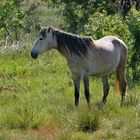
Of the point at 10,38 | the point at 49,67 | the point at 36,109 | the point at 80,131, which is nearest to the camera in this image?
the point at 80,131

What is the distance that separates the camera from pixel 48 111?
928cm

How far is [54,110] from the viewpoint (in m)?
9.30

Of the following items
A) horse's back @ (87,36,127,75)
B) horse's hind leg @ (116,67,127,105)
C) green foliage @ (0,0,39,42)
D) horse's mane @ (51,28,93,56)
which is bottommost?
horse's hind leg @ (116,67,127,105)

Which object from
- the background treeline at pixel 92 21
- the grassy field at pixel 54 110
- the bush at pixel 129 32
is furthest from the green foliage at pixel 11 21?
the bush at pixel 129 32

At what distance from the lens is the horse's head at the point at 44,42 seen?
31.1 ft

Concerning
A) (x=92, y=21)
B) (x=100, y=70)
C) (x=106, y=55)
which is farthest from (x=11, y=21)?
(x=100, y=70)

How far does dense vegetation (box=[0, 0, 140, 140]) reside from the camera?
8406 millimetres

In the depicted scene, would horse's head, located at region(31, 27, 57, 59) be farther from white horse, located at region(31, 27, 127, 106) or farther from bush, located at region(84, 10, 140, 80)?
bush, located at region(84, 10, 140, 80)

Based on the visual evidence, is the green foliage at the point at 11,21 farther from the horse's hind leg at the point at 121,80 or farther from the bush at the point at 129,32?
the horse's hind leg at the point at 121,80

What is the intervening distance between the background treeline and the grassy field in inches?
51.1

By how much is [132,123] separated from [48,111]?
1.67 metres

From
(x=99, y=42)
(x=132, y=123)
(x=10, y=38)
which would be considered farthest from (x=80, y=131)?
(x=10, y=38)

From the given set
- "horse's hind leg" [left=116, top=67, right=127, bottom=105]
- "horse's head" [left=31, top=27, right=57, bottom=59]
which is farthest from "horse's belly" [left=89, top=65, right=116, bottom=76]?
"horse's head" [left=31, top=27, right=57, bottom=59]

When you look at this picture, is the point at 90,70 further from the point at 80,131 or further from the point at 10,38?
the point at 10,38
